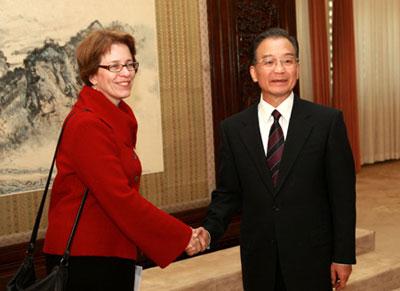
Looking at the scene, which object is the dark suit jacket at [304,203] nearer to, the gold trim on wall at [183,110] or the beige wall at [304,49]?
the gold trim on wall at [183,110]

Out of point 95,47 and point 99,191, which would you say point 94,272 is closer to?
point 99,191

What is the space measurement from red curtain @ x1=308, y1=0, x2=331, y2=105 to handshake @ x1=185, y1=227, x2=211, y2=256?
6334mm

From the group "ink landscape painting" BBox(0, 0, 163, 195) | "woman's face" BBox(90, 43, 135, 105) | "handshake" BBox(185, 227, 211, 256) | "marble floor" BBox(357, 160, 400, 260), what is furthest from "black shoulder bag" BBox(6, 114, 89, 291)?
A: "marble floor" BBox(357, 160, 400, 260)

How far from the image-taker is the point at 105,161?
2.10 meters

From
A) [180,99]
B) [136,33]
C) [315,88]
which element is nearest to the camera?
[136,33]

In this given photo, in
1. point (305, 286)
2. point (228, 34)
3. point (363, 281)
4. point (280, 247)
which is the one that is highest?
point (228, 34)

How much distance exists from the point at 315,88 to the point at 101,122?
678cm

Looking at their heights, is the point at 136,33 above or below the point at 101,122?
above

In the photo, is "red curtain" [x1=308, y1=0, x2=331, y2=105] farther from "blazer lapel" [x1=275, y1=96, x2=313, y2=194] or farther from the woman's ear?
the woman's ear

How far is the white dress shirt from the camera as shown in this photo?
2420 mm

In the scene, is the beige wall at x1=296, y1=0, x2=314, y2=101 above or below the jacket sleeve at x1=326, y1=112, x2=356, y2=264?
above

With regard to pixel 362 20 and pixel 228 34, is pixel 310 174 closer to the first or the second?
pixel 228 34

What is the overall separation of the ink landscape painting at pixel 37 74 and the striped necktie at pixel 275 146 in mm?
2046

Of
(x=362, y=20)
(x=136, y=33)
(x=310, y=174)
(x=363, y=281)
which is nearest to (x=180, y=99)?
(x=136, y=33)
